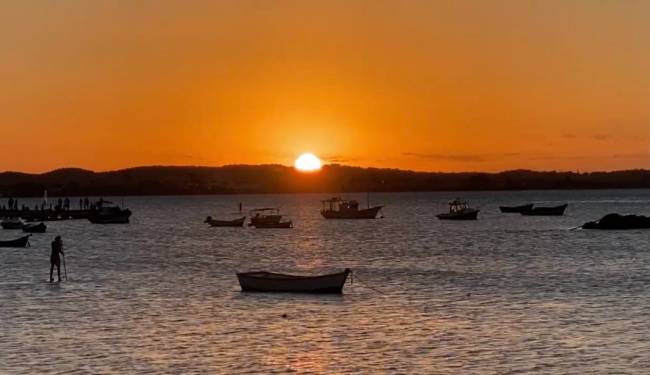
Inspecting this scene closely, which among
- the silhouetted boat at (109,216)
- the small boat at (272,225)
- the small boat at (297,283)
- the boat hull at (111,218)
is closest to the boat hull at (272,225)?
the small boat at (272,225)

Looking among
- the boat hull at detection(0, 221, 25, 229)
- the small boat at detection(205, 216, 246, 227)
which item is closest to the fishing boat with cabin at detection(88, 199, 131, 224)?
the small boat at detection(205, 216, 246, 227)

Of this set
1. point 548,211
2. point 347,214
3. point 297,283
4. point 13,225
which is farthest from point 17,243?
point 548,211

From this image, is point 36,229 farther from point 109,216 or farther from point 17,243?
point 17,243

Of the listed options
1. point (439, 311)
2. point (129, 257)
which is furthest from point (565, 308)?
point (129, 257)

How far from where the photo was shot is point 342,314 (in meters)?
46.2

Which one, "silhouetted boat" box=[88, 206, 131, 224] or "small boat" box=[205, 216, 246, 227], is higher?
"silhouetted boat" box=[88, 206, 131, 224]

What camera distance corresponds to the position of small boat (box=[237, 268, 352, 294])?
178 ft

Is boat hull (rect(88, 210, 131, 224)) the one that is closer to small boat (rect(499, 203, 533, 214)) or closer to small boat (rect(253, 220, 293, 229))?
small boat (rect(253, 220, 293, 229))

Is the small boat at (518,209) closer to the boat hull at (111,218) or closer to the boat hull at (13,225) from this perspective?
the boat hull at (111,218)

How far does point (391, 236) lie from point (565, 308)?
250 ft

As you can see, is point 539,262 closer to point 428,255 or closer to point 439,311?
point 428,255

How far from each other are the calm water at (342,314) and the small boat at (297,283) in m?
1.17

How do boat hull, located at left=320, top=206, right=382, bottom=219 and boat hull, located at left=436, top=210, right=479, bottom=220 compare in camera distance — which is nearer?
boat hull, located at left=436, top=210, right=479, bottom=220

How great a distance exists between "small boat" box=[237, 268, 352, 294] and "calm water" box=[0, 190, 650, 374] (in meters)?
1.17
